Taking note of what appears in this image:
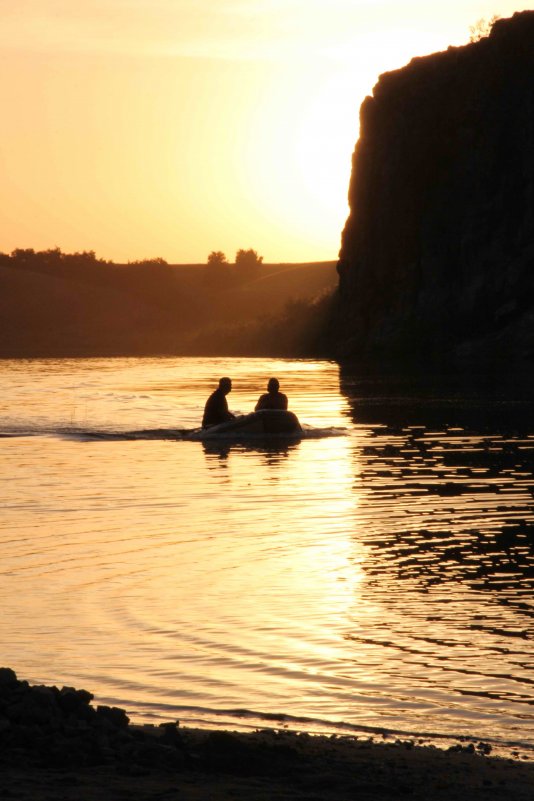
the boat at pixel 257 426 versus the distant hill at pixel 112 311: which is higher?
the distant hill at pixel 112 311

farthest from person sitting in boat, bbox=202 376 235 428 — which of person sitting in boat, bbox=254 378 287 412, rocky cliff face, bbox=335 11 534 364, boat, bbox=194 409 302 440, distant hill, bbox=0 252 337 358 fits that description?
distant hill, bbox=0 252 337 358

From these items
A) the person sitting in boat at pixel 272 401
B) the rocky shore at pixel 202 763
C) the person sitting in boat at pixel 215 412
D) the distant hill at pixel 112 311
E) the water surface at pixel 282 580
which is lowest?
the water surface at pixel 282 580

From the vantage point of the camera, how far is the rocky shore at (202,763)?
22.1 feet

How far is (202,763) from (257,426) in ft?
75.2

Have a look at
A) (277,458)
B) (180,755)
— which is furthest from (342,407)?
(180,755)

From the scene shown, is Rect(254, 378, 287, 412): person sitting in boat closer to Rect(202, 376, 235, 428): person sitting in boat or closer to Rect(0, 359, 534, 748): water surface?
Rect(202, 376, 235, 428): person sitting in boat

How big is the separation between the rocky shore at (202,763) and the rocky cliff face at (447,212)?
215ft

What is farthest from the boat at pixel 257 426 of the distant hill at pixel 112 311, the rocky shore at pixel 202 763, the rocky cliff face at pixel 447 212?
the distant hill at pixel 112 311

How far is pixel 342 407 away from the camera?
133 ft

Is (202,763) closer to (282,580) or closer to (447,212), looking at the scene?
(282,580)

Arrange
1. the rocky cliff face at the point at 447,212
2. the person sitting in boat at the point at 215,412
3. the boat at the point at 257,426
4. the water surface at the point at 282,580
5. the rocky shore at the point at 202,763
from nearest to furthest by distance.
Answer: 1. the rocky shore at the point at 202,763
2. the water surface at the point at 282,580
3. the boat at the point at 257,426
4. the person sitting in boat at the point at 215,412
5. the rocky cliff face at the point at 447,212

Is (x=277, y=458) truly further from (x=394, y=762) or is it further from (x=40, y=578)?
(x=394, y=762)

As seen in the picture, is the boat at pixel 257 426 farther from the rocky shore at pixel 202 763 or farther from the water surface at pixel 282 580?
the rocky shore at pixel 202 763

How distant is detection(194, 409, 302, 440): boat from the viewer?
98.3ft
